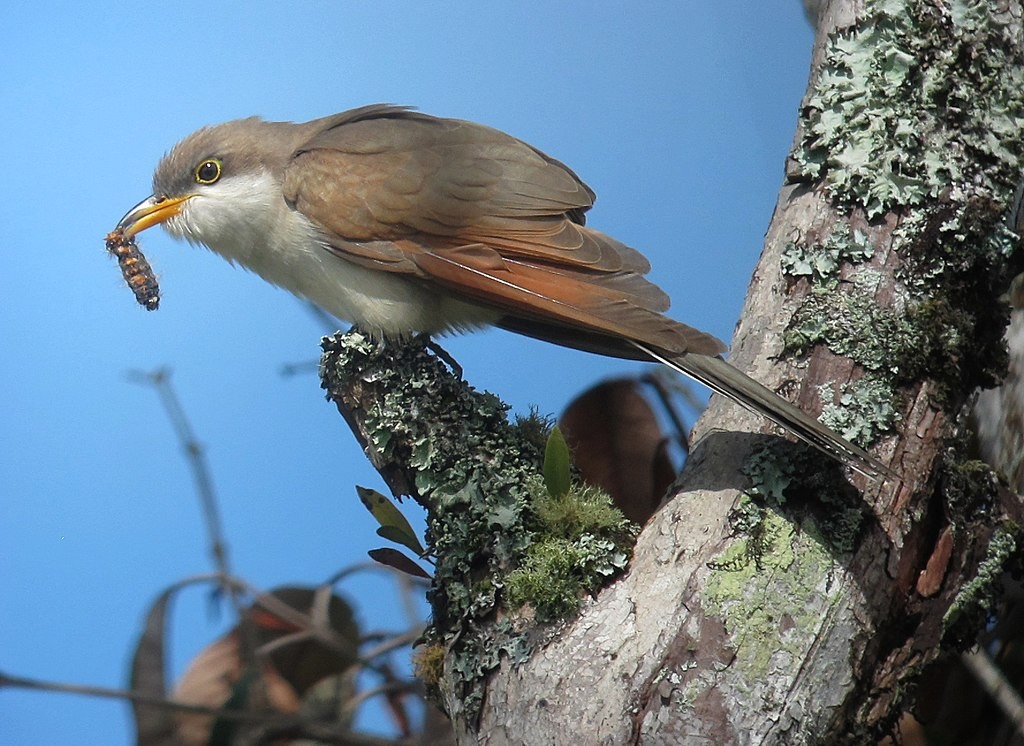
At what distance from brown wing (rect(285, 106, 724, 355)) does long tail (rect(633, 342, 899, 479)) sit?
6.8 inches

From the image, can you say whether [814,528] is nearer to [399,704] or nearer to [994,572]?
[994,572]

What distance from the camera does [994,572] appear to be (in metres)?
2.08

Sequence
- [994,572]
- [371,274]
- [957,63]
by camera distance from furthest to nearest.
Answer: [371,274], [957,63], [994,572]

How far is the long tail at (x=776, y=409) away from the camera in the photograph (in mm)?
1913

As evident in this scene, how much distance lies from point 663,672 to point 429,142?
65.3 inches

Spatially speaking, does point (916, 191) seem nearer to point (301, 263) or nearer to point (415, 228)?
point (415, 228)

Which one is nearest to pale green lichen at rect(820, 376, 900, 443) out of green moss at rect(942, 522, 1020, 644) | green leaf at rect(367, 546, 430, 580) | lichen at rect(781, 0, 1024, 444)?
lichen at rect(781, 0, 1024, 444)

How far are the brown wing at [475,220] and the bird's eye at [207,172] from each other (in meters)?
0.30

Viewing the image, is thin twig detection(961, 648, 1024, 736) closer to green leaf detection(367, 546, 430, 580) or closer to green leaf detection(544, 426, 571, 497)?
green leaf detection(544, 426, 571, 497)

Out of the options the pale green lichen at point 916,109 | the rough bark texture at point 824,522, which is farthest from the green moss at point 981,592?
the pale green lichen at point 916,109

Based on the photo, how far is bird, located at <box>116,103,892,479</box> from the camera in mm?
2357

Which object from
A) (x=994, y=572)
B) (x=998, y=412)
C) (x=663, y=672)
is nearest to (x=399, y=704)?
(x=663, y=672)

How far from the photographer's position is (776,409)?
195 cm

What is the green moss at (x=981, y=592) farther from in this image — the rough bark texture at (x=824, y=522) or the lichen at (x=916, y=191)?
the lichen at (x=916, y=191)
